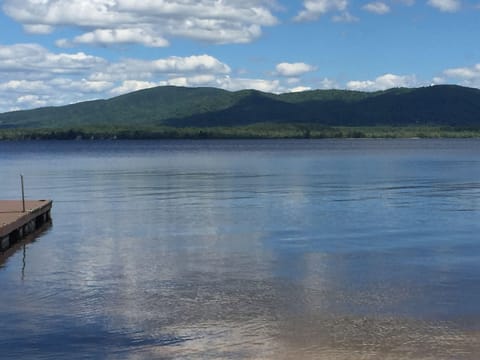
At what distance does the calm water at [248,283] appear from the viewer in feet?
52.9

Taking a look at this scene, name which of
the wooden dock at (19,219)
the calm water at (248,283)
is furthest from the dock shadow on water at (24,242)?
the calm water at (248,283)

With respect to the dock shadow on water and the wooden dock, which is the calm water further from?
the wooden dock

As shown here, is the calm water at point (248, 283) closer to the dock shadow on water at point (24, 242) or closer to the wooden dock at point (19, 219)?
the dock shadow on water at point (24, 242)

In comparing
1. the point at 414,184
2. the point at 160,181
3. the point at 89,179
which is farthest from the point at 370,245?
the point at 89,179

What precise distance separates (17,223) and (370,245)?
48.0ft

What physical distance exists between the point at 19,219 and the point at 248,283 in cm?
1348

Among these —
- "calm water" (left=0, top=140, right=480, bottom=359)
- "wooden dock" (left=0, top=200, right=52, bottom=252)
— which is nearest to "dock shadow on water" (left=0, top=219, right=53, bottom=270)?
"wooden dock" (left=0, top=200, right=52, bottom=252)

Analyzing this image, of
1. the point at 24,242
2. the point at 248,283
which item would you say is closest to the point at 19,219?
the point at 24,242

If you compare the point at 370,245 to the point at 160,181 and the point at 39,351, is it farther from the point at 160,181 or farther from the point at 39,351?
the point at 160,181

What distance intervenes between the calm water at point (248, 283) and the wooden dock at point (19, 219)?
34.3 inches

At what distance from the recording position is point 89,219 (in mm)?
37594

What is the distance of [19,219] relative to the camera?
31.2 m

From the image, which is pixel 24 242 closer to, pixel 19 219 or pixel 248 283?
pixel 19 219

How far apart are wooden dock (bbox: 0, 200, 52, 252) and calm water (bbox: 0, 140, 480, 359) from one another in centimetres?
87
